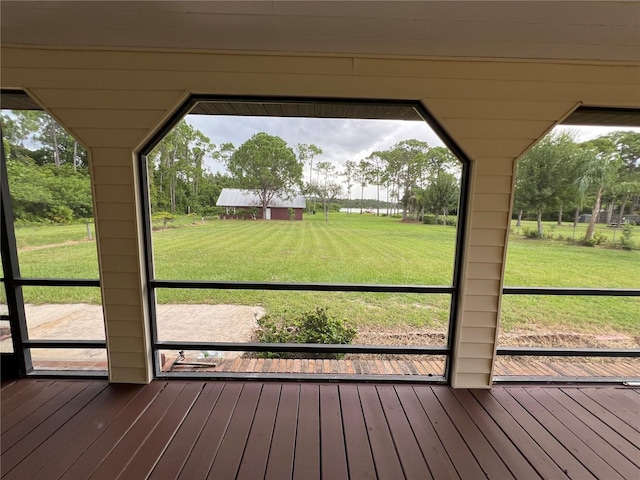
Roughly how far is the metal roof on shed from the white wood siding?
0.66m

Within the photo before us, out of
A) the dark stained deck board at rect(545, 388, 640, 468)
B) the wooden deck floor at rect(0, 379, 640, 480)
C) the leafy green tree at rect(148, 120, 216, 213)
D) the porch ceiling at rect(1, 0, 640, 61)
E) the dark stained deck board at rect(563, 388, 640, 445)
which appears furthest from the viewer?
the leafy green tree at rect(148, 120, 216, 213)

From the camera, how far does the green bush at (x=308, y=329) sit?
251 centimetres

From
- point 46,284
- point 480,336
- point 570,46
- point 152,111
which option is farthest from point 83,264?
point 570,46

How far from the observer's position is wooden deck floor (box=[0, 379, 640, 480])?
4.49 ft

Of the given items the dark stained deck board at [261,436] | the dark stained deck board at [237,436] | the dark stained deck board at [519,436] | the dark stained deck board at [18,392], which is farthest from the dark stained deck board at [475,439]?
the dark stained deck board at [18,392]

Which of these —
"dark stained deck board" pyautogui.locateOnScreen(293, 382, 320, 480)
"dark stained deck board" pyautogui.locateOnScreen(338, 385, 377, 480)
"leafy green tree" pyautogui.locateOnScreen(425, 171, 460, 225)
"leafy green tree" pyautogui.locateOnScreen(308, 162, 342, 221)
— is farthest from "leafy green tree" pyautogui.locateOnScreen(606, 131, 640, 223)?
"dark stained deck board" pyautogui.locateOnScreen(293, 382, 320, 480)

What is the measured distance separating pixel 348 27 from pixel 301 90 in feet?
1.54

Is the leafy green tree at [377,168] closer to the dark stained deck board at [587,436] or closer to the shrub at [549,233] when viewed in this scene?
the shrub at [549,233]

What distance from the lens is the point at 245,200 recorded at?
2.31m

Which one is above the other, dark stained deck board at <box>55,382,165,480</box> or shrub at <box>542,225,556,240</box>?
shrub at <box>542,225,556,240</box>

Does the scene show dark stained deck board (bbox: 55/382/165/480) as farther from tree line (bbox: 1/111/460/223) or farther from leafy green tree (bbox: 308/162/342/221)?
leafy green tree (bbox: 308/162/342/221)

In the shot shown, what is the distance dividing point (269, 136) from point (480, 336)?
7.84 ft

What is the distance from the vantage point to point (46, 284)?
205 cm

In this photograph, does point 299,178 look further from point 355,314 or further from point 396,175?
point 355,314
